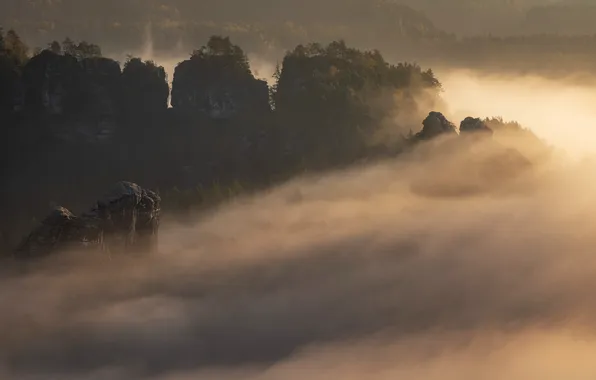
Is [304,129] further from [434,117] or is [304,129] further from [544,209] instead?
[544,209]

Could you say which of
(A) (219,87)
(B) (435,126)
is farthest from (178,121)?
(B) (435,126)

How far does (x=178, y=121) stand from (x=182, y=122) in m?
0.56

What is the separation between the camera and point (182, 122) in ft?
352

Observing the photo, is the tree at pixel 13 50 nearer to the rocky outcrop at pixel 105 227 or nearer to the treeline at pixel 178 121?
the treeline at pixel 178 121

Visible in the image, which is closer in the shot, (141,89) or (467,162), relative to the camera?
(467,162)

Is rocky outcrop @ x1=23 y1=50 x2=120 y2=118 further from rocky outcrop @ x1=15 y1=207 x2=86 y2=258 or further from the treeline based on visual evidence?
rocky outcrop @ x1=15 y1=207 x2=86 y2=258

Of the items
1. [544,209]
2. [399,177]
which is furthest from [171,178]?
[544,209]

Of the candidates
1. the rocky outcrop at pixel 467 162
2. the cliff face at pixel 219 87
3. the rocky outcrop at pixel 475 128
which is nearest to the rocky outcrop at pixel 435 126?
the rocky outcrop at pixel 467 162

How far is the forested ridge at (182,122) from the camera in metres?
98.3

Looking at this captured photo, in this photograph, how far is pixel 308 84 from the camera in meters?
107

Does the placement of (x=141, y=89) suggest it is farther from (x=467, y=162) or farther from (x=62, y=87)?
(x=467, y=162)

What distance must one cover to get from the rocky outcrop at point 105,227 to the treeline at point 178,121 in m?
27.8

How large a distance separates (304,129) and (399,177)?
13556mm

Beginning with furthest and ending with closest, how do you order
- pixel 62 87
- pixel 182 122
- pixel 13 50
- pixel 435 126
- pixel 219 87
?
pixel 182 122, pixel 13 50, pixel 219 87, pixel 62 87, pixel 435 126
